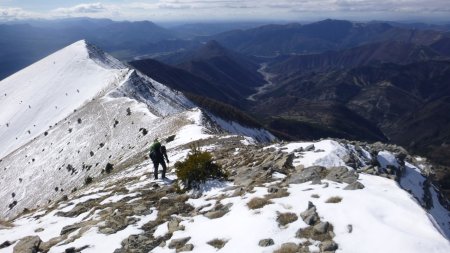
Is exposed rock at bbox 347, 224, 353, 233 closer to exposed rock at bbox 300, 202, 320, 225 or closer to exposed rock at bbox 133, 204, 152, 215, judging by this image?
exposed rock at bbox 300, 202, 320, 225

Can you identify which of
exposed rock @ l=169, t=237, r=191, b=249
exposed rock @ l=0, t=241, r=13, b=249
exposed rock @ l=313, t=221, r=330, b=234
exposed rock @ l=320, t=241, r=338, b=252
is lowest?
exposed rock @ l=0, t=241, r=13, b=249

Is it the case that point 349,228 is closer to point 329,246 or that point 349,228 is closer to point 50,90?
point 329,246

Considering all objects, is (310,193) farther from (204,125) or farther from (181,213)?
(204,125)

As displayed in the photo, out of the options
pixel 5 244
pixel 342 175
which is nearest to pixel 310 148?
pixel 342 175

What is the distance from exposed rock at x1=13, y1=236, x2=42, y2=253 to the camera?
16.5 meters

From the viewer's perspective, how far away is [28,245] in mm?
16828

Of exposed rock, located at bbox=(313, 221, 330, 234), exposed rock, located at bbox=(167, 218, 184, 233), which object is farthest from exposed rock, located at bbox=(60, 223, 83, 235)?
exposed rock, located at bbox=(313, 221, 330, 234)

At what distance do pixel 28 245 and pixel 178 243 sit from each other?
6.71 meters

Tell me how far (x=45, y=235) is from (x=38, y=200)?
35933mm

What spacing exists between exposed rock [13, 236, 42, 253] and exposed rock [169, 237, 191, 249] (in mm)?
5855

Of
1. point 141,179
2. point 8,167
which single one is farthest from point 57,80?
point 141,179

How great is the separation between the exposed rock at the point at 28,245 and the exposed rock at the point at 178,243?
19.2 ft

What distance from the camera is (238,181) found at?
21.1 metres

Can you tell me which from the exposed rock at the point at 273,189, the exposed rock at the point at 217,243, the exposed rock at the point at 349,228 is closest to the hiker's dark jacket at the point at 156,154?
the exposed rock at the point at 273,189
